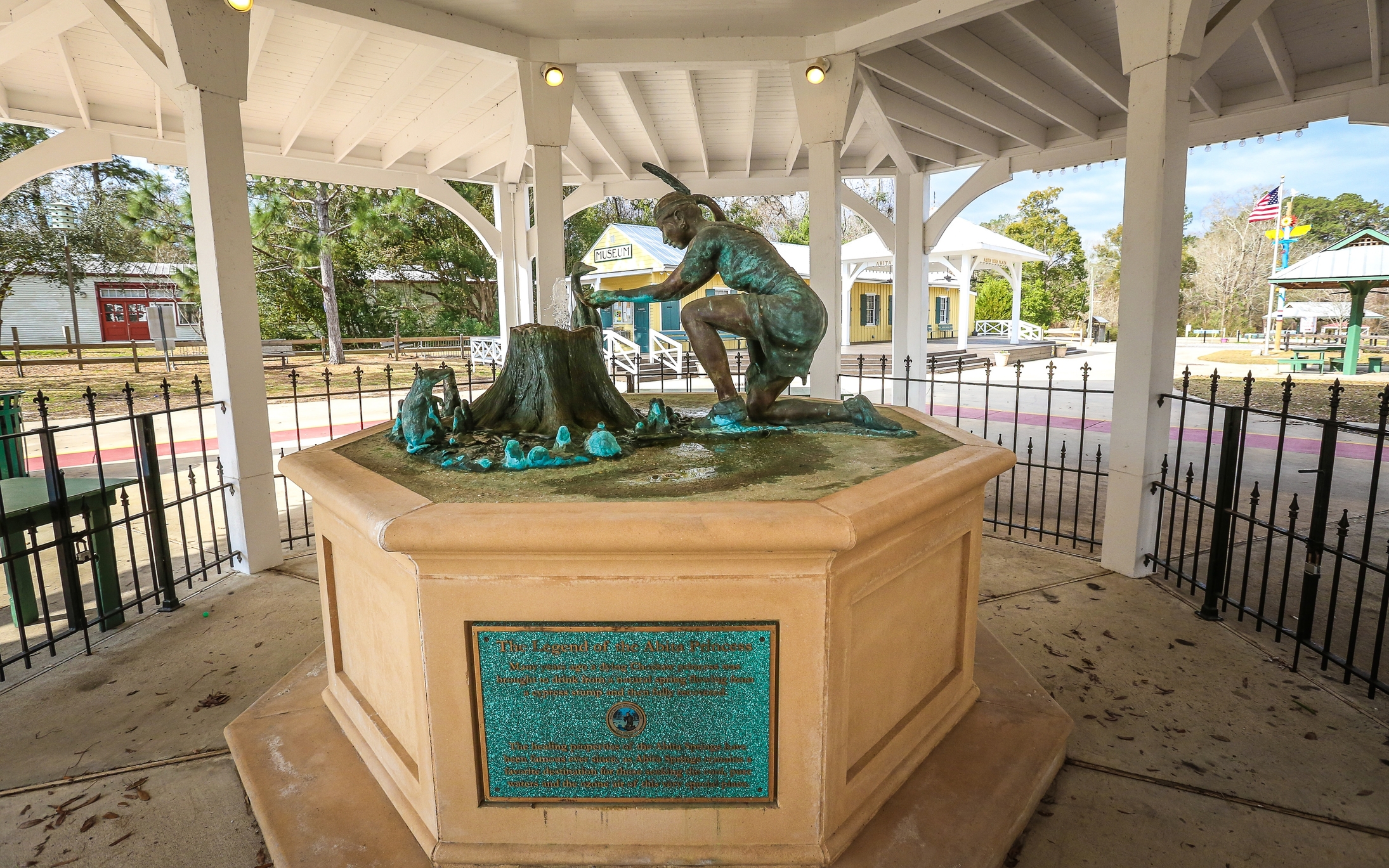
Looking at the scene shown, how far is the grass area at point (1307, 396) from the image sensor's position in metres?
11.7

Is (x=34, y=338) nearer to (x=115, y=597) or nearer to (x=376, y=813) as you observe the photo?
(x=115, y=597)

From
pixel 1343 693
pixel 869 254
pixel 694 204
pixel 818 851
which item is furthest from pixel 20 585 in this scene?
pixel 869 254

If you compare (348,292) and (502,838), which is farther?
(348,292)

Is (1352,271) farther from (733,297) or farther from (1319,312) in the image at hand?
(733,297)

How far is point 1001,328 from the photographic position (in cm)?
3350

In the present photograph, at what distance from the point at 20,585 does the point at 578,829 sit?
368 cm

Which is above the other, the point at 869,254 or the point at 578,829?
the point at 869,254

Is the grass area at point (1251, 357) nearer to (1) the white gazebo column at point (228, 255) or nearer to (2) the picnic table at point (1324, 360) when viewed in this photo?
(2) the picnic table at point (1324, 360)

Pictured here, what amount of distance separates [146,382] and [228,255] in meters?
17.8

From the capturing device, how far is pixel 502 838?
1.97 metres

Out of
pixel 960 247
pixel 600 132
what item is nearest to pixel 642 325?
pixel 960 247

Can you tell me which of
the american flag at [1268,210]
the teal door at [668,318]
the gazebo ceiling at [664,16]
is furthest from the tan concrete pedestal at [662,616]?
the american flag at [1268,210]

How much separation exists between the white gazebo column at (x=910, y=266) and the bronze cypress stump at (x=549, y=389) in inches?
289

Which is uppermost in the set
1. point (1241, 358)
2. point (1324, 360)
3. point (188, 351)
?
point (188, 351)
